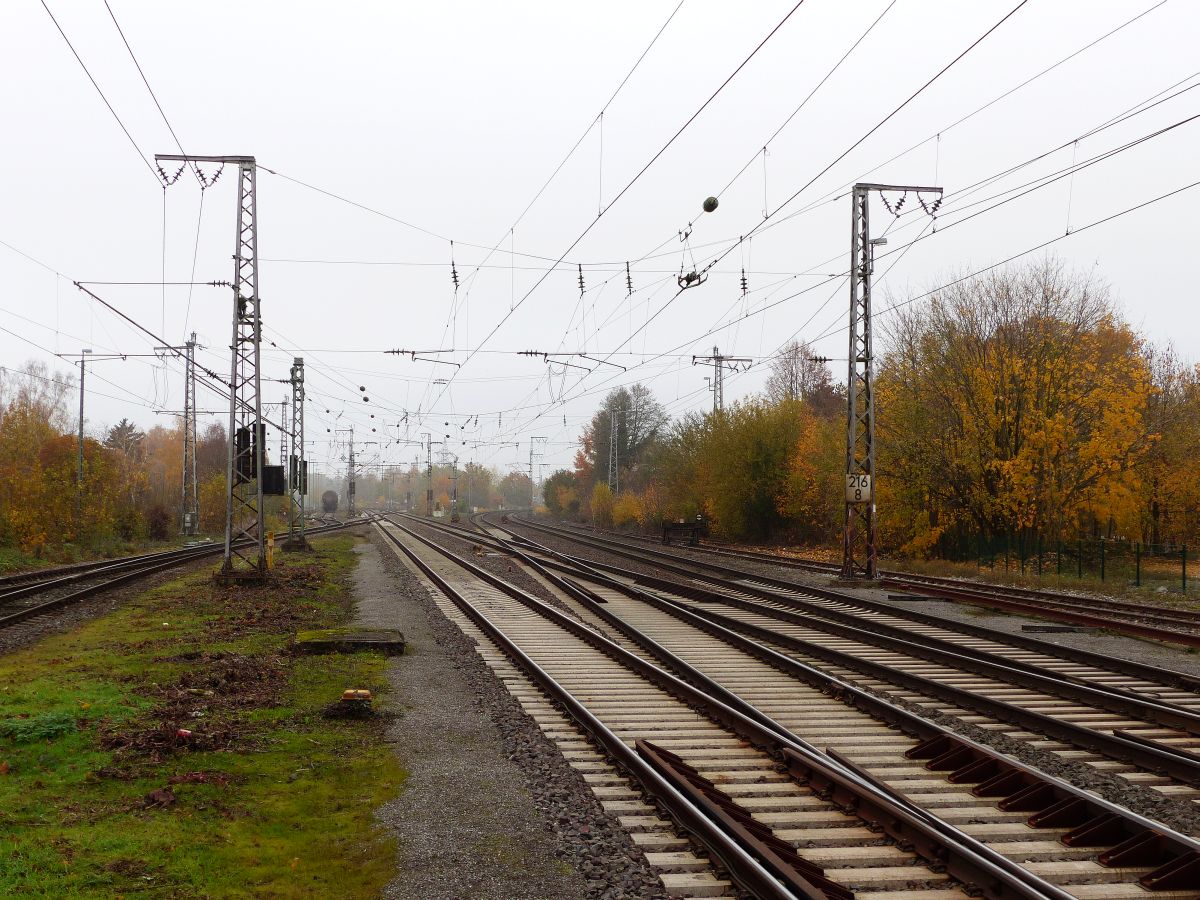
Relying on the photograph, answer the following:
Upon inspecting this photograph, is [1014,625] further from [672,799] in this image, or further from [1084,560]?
[1084,560]

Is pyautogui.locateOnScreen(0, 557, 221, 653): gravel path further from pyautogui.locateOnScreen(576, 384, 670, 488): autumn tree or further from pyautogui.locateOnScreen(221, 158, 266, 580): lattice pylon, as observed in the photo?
pyautogui.locateOnScreen(576, 384, 670, 488): autumn tree

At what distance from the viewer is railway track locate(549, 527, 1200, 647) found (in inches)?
644

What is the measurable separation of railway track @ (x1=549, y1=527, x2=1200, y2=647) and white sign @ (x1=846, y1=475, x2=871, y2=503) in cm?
228

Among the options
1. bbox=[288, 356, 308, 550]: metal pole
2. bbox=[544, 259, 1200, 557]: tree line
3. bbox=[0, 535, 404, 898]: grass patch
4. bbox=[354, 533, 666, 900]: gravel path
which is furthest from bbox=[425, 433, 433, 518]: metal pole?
bbox=[354, 533, 666, 900]: gravel path

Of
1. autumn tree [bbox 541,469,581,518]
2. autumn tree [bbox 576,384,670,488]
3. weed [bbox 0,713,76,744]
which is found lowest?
weed [bbox 0,713,76,744]

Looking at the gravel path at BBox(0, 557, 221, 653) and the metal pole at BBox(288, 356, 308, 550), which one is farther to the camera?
the metal pole at BBox(288, 356, 308, 550)

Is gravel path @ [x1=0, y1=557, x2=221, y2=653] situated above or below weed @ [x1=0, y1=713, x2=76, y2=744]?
below

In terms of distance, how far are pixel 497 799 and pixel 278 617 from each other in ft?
40.5

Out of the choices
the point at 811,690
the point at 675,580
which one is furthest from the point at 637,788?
the point at 675,580

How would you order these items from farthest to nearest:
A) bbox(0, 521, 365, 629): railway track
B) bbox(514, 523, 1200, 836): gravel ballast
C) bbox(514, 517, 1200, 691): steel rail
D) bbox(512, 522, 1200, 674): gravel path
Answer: bbox(0, 521, 365, 629): railway track, bbox(512, 522, 1200, 674): gravel path, bbox(514, 517, 1200, 691): steel rail, bbox(514, 523, 1200, 836): gravel ballast

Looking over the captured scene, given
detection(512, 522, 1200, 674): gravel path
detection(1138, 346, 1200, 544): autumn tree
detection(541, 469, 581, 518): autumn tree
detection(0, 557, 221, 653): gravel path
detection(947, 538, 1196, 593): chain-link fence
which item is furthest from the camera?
detection(541, 469, 581, 518): autumn tree

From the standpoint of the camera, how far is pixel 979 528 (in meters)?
33.4

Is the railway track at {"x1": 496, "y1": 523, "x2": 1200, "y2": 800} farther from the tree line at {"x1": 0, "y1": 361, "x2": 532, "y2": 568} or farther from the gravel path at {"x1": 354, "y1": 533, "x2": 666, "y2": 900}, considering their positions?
the tree line at {"x1": 0, "y1": 361, "x2": 532, "y2": 568}

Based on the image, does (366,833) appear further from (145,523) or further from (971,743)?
(145,523)
